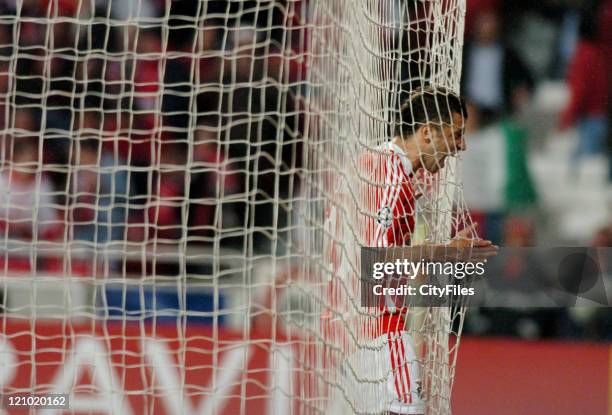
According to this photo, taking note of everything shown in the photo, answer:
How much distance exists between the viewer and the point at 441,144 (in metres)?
2.76

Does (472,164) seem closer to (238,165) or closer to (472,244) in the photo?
(238,165)

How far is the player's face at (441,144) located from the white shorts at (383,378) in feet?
1.51

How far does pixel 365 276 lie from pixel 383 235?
161mm

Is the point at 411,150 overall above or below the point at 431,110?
below

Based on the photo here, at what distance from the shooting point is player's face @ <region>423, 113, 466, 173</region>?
274cm

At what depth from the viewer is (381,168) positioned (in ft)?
9.07

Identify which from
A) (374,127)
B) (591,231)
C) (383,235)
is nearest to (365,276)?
(383,235)

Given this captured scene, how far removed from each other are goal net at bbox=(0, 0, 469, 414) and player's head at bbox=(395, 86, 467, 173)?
12cm

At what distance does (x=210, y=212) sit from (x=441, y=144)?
2193 mm

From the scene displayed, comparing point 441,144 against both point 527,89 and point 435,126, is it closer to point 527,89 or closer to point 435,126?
point 435,126
